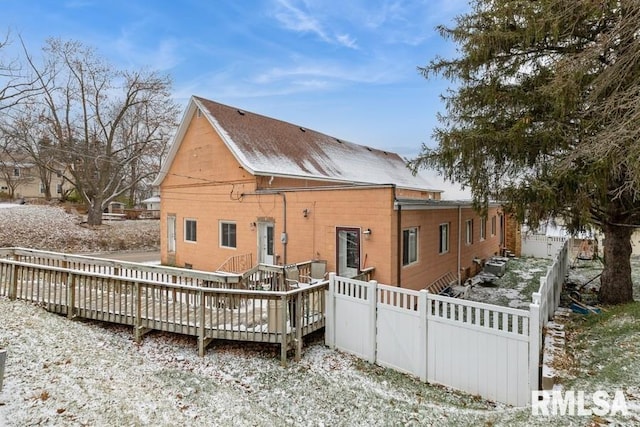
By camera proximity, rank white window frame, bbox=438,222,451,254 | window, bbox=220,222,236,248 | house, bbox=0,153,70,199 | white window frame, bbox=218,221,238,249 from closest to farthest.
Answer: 1. white window frame, bbox=438,222,451,254
2. white window frame, bbox=218,221,238,249
3. window, bbox=220,222,236,248
4. house, bbox=0,153,70,199

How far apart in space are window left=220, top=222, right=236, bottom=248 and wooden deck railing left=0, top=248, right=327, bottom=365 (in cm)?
462

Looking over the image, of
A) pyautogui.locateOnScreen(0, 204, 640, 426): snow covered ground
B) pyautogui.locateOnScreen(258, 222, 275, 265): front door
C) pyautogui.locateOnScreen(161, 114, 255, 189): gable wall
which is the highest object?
pyautogui.locateOnScreen(161, 114, 255, 189): gable wall

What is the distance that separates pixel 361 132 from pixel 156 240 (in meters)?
18.8

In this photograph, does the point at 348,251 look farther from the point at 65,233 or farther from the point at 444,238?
the point at 65,233

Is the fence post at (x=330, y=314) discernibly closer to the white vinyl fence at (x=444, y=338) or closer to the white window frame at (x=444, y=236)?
the white vinyl fence at (x=444, y=338)

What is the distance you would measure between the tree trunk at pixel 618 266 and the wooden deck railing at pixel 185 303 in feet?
23.4

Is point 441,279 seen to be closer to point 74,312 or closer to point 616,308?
point 616,308

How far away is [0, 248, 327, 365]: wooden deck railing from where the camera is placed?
6023 millimetres

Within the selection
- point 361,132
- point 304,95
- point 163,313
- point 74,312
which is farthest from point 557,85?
point 361,132

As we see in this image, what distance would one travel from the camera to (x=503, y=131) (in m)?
7.53

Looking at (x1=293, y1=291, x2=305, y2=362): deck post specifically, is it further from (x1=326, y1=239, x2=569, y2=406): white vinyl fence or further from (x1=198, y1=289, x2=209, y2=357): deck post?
(x1=198, y1=289, x2=209, y2=357): deck post

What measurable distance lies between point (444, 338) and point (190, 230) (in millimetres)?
11643

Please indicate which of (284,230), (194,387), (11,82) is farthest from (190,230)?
(11,82)

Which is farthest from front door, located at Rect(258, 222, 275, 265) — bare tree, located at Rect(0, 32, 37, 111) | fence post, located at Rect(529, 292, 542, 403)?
bare tree, located at Rect(0, 32, 37, 111)
